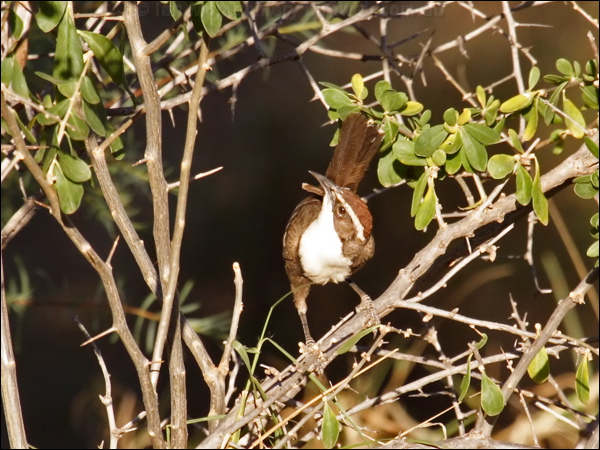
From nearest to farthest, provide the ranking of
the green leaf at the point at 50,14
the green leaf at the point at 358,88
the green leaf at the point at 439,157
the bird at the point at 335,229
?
the green leaf at the point at 50,14 → the green leaf at the point at 439,157 → the green leaf at the point at 358,88 → the bird at the point at 335,229

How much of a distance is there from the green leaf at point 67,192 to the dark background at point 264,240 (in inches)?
125

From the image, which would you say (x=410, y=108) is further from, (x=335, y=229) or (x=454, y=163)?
(x=335, y=229)

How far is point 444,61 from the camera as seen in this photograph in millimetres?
5906

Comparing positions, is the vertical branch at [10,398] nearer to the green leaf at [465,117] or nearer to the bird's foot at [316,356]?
the bird's foot at [316,356]

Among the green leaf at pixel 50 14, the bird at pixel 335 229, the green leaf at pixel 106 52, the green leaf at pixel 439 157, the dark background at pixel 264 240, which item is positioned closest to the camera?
the green leaf at pixel 50 14

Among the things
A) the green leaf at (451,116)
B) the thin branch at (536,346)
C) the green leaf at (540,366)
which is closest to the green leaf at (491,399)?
the thin branch at (536,346)

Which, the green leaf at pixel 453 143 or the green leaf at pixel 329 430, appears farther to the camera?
the green leaf at pixel 453 143

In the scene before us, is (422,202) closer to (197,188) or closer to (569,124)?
(569,124)

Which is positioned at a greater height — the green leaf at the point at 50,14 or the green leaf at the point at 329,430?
the green leaf at the point at 50,14

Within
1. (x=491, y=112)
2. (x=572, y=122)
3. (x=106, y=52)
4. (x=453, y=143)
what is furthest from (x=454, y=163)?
(x=106, y=52)

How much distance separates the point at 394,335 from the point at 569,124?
9.75 feet

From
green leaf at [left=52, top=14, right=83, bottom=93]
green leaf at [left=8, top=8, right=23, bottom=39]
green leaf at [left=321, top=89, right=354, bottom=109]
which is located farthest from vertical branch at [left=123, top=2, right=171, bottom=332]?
green leaf at [left=321, top=89, right=354, bottom=109]

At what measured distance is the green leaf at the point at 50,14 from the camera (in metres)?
1.67

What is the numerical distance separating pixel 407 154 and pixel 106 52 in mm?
877
